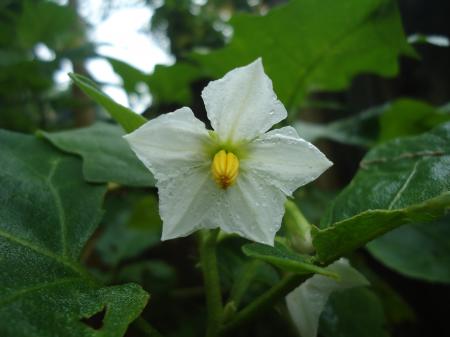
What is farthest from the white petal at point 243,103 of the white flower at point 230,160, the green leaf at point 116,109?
the green leaf at point 116,109

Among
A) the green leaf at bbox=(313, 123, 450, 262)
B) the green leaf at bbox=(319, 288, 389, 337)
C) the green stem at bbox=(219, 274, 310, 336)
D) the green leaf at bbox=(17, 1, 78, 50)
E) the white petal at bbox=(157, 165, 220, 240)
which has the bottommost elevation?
the green leaf at bbox=(319, 288, 389, 337)

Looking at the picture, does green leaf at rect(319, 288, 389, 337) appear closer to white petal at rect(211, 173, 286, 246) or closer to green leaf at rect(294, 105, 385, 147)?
white petal at rect(211, 173, 286, 246)

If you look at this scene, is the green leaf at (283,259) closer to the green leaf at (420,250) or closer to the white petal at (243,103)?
the white petal at (243,103)

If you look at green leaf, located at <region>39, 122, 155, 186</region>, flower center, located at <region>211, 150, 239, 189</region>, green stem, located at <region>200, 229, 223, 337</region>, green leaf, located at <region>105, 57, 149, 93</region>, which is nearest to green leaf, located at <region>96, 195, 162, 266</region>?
green leaf, located at <region>105, 57, 149, 93</region>

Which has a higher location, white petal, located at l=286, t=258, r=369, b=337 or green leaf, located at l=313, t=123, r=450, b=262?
green leaf, located at l=313, t=123, r=450, b=262

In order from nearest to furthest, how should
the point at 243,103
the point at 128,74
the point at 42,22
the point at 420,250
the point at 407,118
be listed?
the point at 243,103, the point at 420,250, the point at 407,118, the point at 128,74, the point at 42,22

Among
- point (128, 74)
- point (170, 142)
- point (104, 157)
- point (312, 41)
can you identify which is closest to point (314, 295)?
point (170, 142)

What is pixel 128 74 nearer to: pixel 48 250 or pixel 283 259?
pixel 48 250
